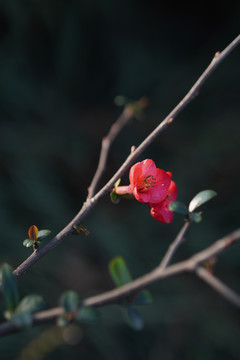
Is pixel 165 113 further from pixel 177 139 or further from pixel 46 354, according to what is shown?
pixel 46 354

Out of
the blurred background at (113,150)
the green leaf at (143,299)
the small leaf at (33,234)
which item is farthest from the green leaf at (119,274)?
the blurred background at (113,150)

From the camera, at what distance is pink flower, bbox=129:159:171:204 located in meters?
Result: 0.55

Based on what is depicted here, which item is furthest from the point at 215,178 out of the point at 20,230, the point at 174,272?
the point at 174,272

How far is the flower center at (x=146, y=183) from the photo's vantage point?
597 mm

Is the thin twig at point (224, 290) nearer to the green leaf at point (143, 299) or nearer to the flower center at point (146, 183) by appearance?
the green leaf at point (143, 299)

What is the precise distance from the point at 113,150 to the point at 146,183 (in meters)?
1.48

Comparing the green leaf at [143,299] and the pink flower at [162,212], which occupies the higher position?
the pink flower at [162,212]

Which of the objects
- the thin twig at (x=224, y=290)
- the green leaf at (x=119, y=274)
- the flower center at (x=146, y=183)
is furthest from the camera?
the flower center at (x=146, y=183)

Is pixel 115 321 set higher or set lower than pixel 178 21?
lower

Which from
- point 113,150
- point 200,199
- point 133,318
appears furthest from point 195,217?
point 113,150

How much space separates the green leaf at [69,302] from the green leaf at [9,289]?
51mm

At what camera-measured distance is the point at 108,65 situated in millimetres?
2201

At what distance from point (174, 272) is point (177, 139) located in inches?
71.4

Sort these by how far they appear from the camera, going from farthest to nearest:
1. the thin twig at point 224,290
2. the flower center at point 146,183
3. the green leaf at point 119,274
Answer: the flower center at point 146,183 < the green leaf at point 119,274 < the thin twig at point 224,290
